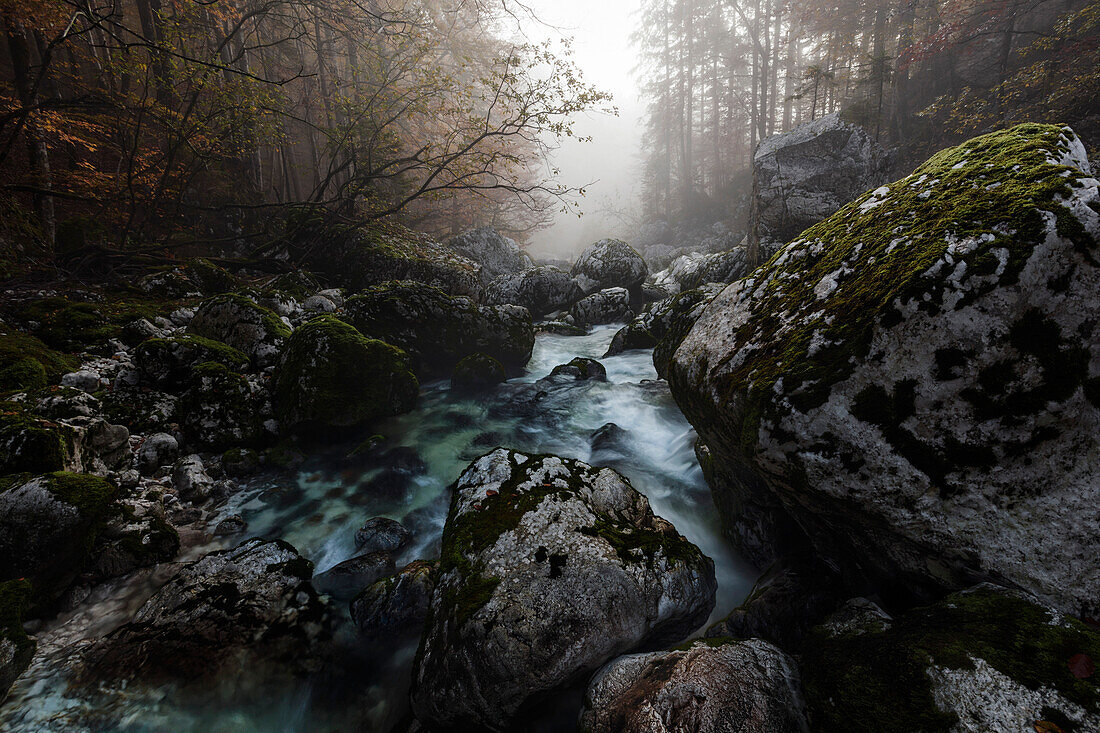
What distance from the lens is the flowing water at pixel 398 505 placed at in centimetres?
263

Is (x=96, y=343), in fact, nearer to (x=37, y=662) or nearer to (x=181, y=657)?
(x=37, y=662)

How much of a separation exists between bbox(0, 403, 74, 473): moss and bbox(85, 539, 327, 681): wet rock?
1582 millimetres

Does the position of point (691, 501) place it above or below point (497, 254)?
below

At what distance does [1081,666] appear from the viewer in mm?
1410

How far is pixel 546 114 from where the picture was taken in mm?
8859

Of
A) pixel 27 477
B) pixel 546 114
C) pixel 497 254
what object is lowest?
pixel 27 477

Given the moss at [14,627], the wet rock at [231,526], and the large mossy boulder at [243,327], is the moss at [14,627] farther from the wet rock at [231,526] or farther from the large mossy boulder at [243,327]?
the large mossy boulder at [243,327]

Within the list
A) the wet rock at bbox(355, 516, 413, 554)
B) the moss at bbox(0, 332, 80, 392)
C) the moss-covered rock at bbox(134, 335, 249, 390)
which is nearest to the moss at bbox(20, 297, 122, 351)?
the moss at bbox(0, 332, 80, 392)

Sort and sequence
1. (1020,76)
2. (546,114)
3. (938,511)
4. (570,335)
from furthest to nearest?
1. (570,335)
2. (1020,76)
3. (546,114)
4. (938,511)

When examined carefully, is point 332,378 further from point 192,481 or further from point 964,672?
point 964,672

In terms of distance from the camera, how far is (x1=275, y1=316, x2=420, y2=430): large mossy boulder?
5.57m

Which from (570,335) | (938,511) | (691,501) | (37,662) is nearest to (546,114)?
(570,335)

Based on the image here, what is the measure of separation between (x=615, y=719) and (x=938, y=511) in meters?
1.89

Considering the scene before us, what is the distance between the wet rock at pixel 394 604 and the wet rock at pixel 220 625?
307mm
